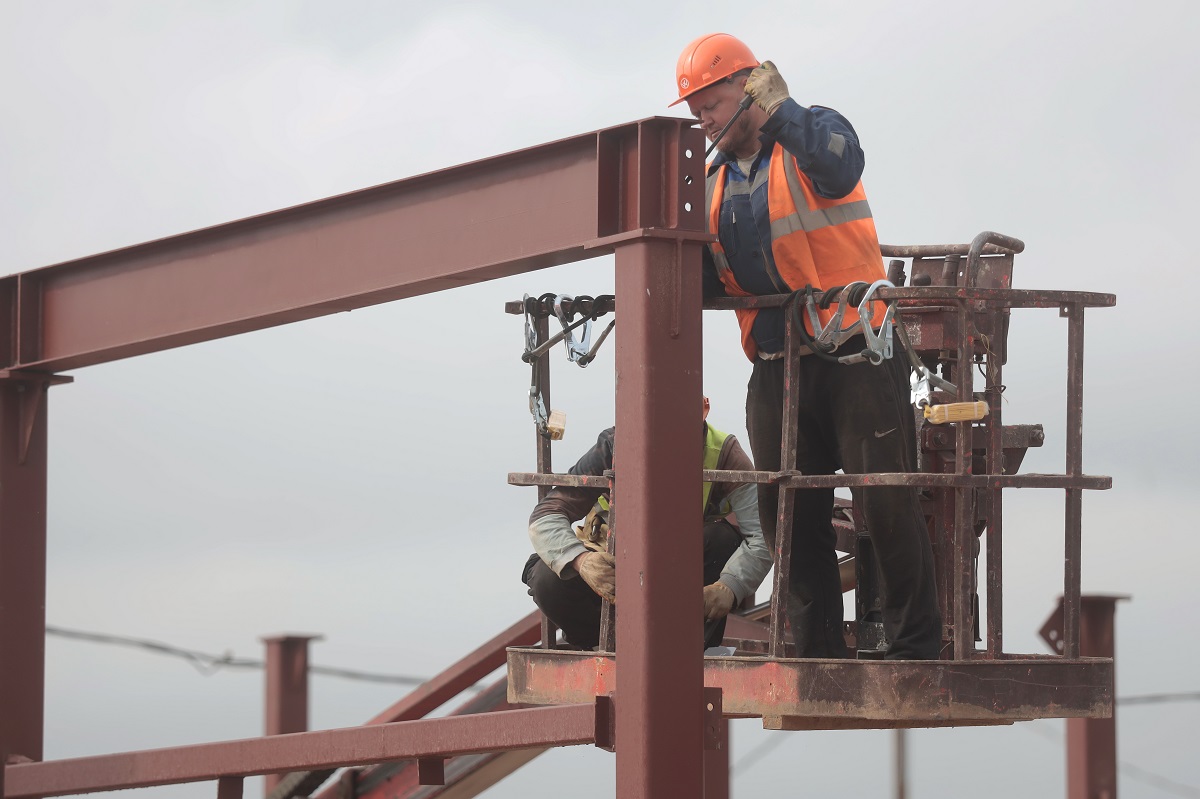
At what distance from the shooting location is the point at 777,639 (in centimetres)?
602

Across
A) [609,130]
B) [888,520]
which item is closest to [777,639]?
[888,520]

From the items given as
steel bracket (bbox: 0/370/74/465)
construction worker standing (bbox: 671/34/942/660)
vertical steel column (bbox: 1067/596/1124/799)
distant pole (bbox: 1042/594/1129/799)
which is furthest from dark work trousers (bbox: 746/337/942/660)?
vertical steel column (bbox: 1067/596/1124/799)

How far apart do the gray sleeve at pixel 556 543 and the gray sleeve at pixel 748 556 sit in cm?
6

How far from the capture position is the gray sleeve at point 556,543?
6.68m

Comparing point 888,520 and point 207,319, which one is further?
point 207,319

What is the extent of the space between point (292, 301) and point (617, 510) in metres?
2.35

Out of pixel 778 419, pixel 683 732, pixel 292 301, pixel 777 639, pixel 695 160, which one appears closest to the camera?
pixel 683 732

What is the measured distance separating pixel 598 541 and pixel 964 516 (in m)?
1.68

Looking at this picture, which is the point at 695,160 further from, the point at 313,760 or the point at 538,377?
the point at 313,760

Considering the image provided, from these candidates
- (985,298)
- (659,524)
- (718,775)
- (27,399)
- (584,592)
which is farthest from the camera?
(718,775)

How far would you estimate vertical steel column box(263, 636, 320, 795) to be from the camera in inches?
476

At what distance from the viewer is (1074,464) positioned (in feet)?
20.8

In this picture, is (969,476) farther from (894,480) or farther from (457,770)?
(457,770)

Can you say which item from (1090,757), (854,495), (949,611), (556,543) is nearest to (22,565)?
(556,543)
